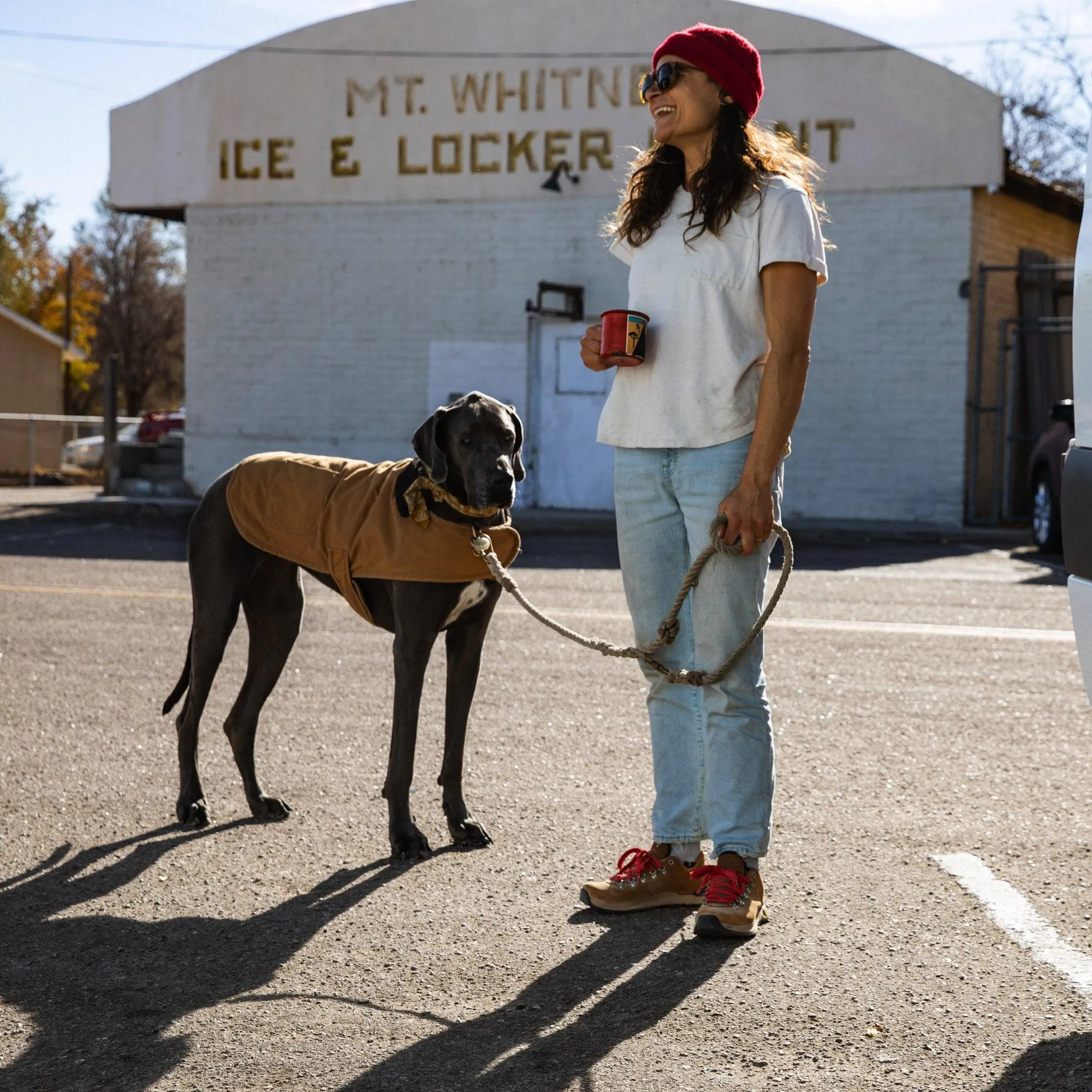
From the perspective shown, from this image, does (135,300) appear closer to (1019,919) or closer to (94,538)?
(94,538)

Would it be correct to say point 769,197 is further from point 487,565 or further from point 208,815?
point 208,815

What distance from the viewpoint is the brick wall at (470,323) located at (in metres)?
18.4

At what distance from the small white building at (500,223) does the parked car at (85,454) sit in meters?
12.8

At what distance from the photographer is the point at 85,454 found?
33.9 meters

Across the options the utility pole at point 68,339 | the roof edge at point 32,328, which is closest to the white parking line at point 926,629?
the roof edge at point 32,328

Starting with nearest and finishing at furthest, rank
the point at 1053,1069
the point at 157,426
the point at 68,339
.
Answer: the point at 1053,1069 → the point at 157,426 → the point at 68,339

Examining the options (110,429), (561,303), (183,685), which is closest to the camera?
(183,685)

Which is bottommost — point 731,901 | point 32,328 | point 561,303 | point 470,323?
point 731,901

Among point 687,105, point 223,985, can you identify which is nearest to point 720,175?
point 687,105

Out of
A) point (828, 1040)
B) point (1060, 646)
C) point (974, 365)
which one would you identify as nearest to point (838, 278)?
point (974, 365)

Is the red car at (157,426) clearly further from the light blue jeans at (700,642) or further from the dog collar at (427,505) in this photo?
the light blue jeans at (700,642)

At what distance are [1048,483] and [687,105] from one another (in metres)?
11.4

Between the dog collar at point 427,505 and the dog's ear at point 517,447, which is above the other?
the dog's ear at point 517,447

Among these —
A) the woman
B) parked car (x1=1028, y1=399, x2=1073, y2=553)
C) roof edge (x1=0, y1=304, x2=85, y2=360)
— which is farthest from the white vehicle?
roof edge (x1=0, y1=304, x2=85, y2=360)
